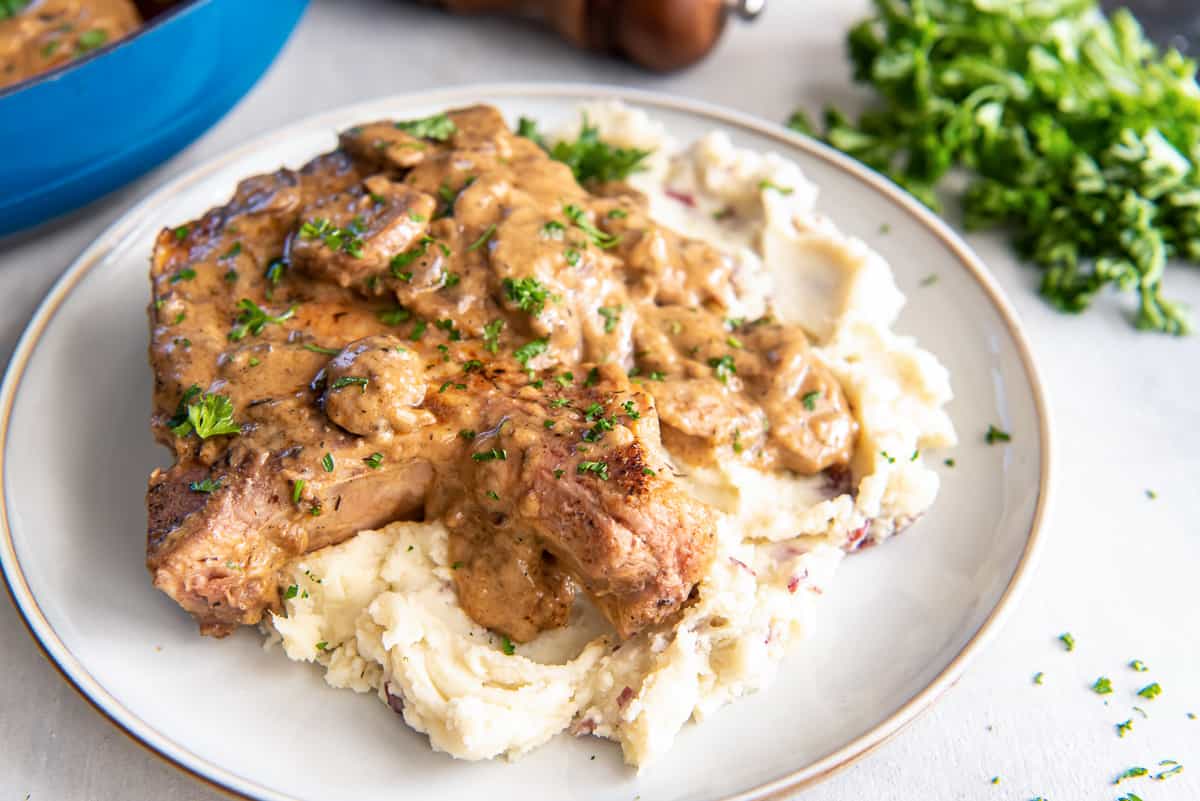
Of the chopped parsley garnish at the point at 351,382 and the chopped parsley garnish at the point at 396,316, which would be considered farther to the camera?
the chopped parsley garnish at the point at 396,316

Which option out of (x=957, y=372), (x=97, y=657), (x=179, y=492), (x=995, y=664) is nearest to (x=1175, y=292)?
(x=957, y=372)

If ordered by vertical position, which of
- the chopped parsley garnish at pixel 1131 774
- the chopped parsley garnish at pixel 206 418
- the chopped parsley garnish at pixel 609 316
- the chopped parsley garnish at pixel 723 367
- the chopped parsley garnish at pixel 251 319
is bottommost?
the chopped parsley garnish at pixel 1131 774

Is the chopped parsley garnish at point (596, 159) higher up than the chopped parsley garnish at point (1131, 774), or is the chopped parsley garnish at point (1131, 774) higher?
the chopped parsley garnish at point (596, 159)

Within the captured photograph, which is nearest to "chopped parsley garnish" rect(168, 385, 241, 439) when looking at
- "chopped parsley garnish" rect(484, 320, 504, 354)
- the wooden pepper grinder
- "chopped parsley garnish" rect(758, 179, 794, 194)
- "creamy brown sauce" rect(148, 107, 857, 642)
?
"creamy brown sauce" rect(148, 107, 857, 642)

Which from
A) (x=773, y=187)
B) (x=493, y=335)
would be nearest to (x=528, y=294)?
(x=493, y=335)

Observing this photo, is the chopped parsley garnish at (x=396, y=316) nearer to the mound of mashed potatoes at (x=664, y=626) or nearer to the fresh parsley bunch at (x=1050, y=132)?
the mound of mashed potatoes at (x=664, y=626)

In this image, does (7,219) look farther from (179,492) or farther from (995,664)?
(995,664)

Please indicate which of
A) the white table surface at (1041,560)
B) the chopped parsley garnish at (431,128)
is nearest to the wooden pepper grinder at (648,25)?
the white table surface at (1041,560)
